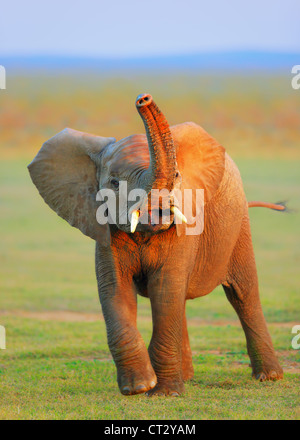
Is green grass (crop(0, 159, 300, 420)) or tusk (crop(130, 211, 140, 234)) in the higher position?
tusk (crop(130, 211, 140, 234))

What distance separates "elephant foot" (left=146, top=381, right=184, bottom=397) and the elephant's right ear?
1441 mm

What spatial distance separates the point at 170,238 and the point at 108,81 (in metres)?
92.5

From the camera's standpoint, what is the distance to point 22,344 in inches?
463

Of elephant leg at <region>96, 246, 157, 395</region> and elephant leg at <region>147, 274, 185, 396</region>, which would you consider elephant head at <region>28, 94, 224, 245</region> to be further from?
elephant leg at <region>147, 274, 185, 396</region>

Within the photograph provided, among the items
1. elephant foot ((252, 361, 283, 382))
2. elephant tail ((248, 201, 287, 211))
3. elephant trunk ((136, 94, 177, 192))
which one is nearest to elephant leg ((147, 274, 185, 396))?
elephant trunk ((136, 94, 177, 192))

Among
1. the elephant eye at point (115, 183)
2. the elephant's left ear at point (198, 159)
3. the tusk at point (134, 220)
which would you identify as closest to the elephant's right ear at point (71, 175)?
the elephant eye at point (115, 183)

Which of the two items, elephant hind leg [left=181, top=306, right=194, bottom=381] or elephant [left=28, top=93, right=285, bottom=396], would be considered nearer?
elephant [left=28, top=93, right=285, bottom=396]

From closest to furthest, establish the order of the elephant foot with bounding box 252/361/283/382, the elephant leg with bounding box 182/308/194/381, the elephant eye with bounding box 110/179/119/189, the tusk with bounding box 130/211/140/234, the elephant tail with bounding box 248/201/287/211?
the tusk with bounding box 130/211/140/234 < the elephant eye with bounding box 110/179/119/189 < the elephant leg with bounding box 182/308/194/381 < the elephant foot with bounding box 252/361/283/382 < the elephant tail with bounding box 248/201/287/211

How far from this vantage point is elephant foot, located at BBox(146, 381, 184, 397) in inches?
314

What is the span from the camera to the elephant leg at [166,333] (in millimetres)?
7891

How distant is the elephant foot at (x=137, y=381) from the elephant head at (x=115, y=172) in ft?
3.67

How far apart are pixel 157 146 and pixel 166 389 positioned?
2307 millimetres

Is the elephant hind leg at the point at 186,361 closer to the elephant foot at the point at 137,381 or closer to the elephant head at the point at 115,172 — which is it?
the elephant foot at the point at 137,381
